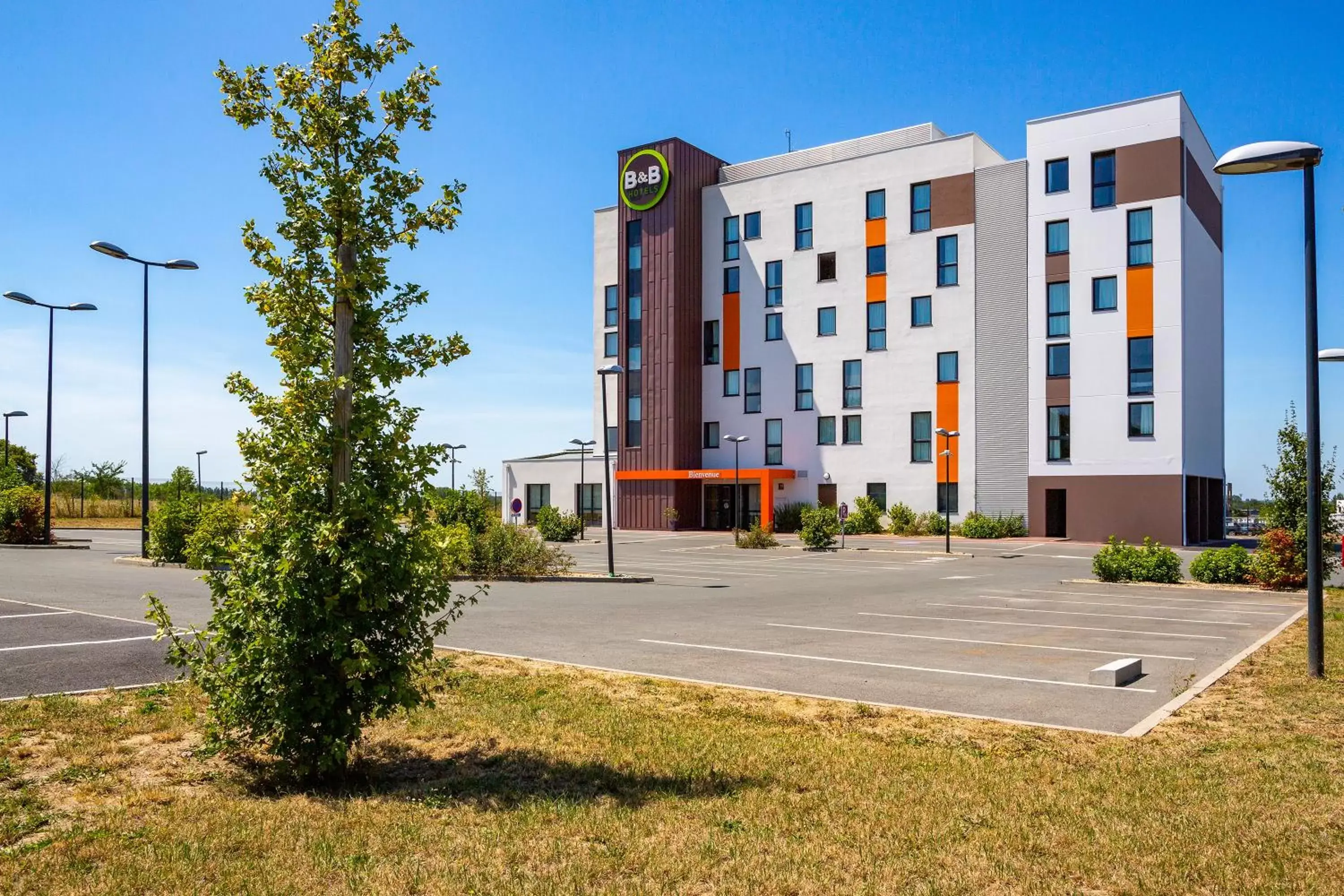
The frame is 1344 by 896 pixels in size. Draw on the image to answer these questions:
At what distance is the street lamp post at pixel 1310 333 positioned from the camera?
1030 centimetres

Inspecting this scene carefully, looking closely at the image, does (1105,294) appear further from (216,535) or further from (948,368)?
(216,535)

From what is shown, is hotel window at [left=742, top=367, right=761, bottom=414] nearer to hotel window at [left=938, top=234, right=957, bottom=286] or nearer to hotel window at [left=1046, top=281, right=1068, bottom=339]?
hotel window at [left=938, top=234, right=957, bottom=286]

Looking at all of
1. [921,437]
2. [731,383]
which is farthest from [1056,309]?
[731,383]

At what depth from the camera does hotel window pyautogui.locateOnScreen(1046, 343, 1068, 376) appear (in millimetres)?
45969

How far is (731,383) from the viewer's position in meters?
58.0

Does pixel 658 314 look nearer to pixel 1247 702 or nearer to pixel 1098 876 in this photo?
pixel 1247 702

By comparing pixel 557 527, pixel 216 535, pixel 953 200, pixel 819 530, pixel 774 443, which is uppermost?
pixel 953 200

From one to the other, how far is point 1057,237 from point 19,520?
4665cm

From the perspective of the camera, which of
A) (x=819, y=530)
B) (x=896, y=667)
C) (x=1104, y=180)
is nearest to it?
(x=896, y=667)

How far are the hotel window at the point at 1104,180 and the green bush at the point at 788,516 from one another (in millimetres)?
20997

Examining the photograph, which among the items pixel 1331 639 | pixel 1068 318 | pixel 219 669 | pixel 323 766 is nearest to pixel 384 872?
pixel 323 766

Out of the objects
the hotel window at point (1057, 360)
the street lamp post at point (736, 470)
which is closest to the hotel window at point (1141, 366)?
the hotel window at point (1057, 360)

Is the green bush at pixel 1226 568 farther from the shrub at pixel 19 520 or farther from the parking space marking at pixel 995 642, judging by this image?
the shrub at pixel 19 520

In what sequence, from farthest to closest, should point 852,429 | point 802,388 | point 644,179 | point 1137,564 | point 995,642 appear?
1. point 644,179
2. point 802,388
3. point 852,429
4. point 1137,564
5. point 995,642
